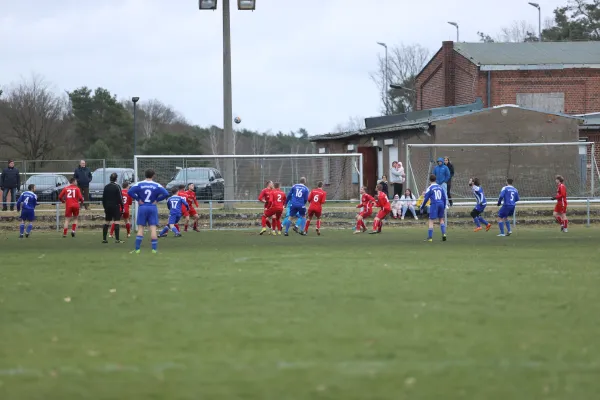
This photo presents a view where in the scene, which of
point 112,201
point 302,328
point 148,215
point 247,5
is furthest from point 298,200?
point 302,328

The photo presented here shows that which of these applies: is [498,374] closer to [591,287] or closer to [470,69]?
[591,287]

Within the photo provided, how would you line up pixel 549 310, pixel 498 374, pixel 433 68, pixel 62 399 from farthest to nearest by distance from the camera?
pixel 433 68, pixel 549 310, pixel 498 374, pixel 62 399

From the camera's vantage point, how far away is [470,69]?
169 feet

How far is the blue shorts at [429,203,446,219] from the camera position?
85.3ft

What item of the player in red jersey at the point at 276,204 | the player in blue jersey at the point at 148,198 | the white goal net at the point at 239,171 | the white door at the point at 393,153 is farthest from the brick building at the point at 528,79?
the player in blue jersey at the point at 148,198

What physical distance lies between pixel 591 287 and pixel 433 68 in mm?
43257

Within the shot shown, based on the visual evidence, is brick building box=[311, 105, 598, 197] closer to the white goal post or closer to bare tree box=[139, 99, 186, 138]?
the white goal post

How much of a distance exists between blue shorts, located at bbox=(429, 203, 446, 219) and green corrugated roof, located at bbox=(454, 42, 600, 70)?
84.9 ft

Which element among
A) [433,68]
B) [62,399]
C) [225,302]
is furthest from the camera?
[433,68]

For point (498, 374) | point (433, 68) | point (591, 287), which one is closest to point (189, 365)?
point (498, 374)

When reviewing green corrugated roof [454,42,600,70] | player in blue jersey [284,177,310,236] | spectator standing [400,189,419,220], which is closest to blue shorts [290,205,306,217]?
player in blue jersey [284,177,310,236]

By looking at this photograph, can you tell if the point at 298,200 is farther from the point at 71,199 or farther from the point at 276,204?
the point at 71,199

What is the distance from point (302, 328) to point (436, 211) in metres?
16.3

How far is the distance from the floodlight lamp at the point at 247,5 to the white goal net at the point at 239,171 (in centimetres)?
526
